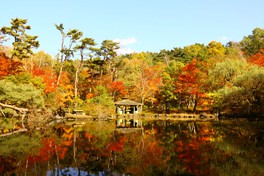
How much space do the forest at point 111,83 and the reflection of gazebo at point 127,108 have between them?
6.70 feet

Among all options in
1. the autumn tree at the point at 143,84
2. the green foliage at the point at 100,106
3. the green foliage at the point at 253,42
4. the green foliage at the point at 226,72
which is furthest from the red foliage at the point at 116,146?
the green foliage at the point at 253,42

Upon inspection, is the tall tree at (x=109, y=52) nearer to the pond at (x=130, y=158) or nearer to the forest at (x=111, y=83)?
the forest at (x=111, y=83)

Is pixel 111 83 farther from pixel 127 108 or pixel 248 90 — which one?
pixel 248 90

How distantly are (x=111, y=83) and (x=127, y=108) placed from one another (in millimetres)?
4798

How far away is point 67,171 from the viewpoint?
8305 millimetres

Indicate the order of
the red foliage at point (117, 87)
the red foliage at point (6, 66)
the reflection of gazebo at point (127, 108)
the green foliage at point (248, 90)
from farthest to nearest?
the red foliage at point (117, 87) < the reflection of gazebo at point (127, 108) < the red foliage at point (6, 66) < the green foliage at point (248, 90)

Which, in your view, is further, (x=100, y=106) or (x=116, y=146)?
(x=100, y=106)

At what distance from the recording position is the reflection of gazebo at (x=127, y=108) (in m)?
37.7

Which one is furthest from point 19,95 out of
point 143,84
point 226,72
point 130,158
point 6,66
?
→ point 143,84

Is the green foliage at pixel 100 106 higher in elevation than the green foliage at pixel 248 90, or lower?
lower

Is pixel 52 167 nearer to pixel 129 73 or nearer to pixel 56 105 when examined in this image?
pixel 56 105

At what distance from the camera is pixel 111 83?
41.8 metres

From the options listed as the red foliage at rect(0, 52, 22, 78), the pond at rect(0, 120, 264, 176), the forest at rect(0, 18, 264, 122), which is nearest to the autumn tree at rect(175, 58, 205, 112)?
the forest at rect(0, 18, 264, 122)

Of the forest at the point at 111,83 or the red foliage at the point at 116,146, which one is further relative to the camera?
the forest at the point at 111,83
